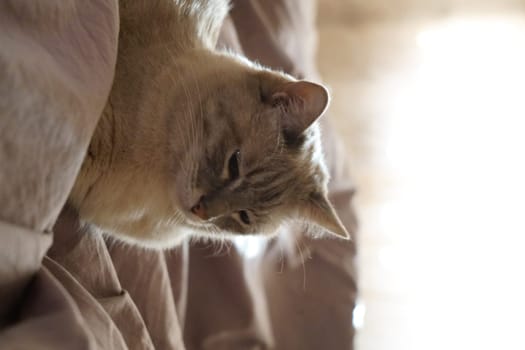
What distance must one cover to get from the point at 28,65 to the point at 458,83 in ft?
7.65

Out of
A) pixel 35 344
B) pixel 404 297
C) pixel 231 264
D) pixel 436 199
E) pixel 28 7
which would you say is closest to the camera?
pixel 35 344

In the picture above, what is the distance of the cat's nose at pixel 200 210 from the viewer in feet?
3.71

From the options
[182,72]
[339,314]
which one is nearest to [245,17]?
[182,72]

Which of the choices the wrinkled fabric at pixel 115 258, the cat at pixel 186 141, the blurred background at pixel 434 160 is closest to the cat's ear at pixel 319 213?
the cat at pixel 186 141

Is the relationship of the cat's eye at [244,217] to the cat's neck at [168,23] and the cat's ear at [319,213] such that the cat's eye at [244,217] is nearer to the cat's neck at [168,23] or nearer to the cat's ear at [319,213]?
the cat's ear at [319,213]

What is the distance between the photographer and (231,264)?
1617 mm

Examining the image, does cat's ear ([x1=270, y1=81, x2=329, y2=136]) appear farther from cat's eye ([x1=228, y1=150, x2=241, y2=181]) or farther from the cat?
cat's eye ([x1=228, y1=150, x2=241, y2=181])

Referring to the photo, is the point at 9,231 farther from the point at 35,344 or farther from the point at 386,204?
the point at 386,204

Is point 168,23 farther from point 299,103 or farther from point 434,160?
point 434,160

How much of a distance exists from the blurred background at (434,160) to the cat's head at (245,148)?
0.82 metres

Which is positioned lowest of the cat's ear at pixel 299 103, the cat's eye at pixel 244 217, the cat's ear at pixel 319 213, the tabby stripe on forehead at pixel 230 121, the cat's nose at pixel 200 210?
the cat's ear at pixel 319 213

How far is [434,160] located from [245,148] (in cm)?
164

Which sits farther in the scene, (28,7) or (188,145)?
(188,145)

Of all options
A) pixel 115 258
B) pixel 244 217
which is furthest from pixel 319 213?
pixel 115 258
